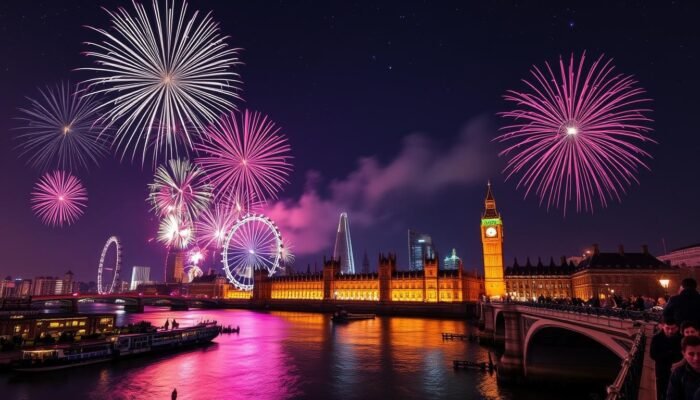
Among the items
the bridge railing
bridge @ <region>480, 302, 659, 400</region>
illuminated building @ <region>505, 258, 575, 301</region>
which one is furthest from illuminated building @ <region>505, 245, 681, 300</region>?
the bridge railing

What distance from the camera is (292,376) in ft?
149

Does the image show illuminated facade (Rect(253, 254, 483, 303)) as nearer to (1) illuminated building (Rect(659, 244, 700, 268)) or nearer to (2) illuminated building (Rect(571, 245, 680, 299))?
(2) illuminated building (Rect(571, 245, 680, 299))

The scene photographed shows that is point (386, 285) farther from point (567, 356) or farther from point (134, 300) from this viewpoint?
point (567, 356)

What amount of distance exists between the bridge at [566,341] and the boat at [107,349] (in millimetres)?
48905

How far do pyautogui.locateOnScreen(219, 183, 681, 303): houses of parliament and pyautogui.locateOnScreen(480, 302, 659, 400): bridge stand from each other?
2607 inches

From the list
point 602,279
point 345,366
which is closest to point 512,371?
point 345,366

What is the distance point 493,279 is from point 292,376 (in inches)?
4341

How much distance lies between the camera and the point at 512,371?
40969 millimetres

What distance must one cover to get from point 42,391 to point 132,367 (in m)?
12.4

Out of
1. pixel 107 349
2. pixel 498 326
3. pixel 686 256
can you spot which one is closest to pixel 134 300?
pixel 107 349

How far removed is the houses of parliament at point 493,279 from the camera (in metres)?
108

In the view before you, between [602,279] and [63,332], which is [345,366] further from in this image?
[602,279]

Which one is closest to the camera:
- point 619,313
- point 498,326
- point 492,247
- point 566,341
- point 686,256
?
point 619,313

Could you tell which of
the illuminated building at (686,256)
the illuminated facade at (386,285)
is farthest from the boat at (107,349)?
the illuminated building at (686,256)
